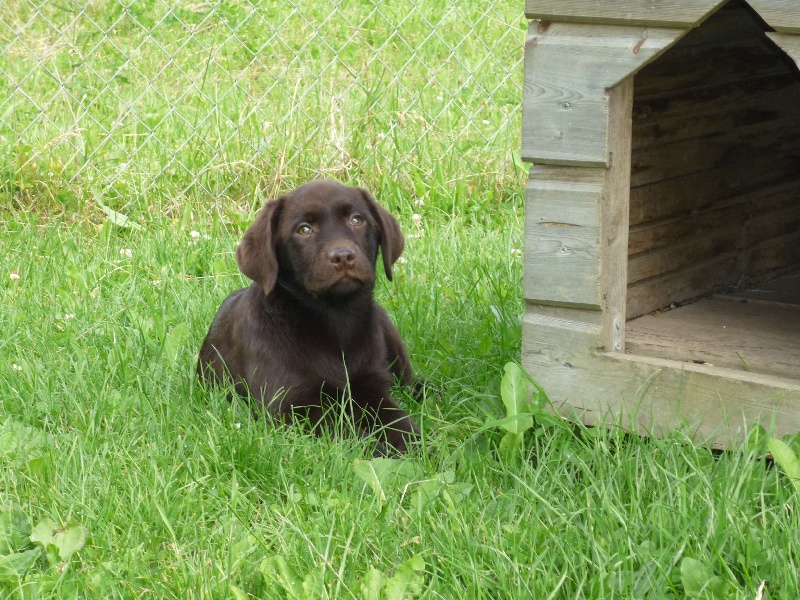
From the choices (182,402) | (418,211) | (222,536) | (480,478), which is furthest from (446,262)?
(222,536)

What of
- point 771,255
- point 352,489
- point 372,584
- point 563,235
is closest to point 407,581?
point 372,584

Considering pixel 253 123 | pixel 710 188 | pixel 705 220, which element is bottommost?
pixel 705 220

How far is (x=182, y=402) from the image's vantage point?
10.7ft

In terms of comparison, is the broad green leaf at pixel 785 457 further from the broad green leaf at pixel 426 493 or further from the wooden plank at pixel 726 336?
the broad green leaf at pixel 426 493

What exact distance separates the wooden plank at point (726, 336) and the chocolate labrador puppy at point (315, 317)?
0.80m

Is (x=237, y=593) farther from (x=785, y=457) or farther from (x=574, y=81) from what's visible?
(x=574, y=81)

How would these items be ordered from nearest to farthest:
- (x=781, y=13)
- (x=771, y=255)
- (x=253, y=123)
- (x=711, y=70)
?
1. (x=781, y=13)
2. (x=711, y=70)
3. (x=771, y=255)
4. (x=253, y=123)

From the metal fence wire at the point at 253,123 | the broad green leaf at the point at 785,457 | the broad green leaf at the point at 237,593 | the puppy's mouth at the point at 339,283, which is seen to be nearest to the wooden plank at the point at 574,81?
the puppy's mouth at the point at 339,283

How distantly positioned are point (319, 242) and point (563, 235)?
2.67 feet

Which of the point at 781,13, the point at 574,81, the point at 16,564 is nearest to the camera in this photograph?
the point at 16,564

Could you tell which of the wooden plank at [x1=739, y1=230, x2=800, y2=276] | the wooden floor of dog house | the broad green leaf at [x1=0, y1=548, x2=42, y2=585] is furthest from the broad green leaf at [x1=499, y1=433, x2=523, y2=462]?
the wooden plank at [x1=739, y1=230, x2=800, y2=276]

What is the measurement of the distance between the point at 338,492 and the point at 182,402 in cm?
77

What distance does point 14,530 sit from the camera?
8.21ft

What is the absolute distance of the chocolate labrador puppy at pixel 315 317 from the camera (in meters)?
3.35
